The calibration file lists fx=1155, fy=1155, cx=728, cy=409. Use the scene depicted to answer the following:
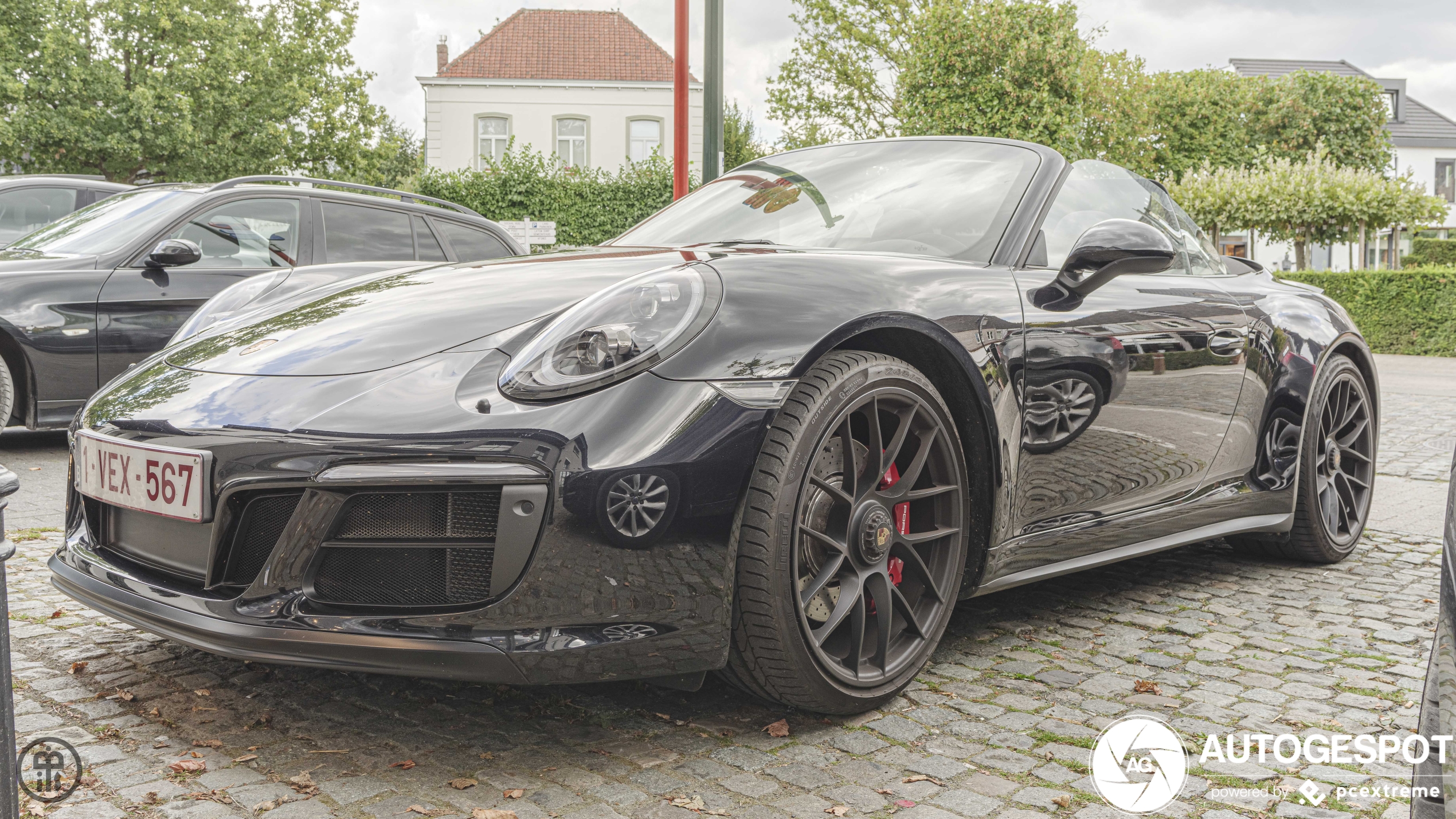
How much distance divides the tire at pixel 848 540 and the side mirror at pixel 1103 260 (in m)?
0.59

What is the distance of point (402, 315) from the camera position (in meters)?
2.55

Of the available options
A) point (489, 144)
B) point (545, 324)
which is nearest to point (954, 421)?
point (545, 324)

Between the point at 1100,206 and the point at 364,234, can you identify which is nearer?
the point at 1100,206

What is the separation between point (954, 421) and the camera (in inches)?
108

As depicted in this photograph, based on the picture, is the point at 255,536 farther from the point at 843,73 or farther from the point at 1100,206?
the point at 843,73

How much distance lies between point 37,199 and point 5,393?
3244 mm

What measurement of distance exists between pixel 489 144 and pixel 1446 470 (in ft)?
108

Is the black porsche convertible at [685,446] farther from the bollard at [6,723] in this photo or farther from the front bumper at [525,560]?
the bollard at [6,723]

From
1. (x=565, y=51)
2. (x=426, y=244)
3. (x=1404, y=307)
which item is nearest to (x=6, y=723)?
(x=426, y=244)

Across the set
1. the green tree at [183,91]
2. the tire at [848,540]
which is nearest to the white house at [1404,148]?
the green tree at [183,91]

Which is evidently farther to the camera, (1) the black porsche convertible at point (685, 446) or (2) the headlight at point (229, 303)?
(2) the headlight at point (229, 303)

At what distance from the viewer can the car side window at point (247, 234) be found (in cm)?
668

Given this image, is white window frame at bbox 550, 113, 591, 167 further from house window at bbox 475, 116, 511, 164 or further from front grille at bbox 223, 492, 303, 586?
front grille at bbox 223, 492, 303, 586

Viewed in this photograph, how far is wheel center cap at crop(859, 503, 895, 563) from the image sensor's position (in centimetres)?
246
